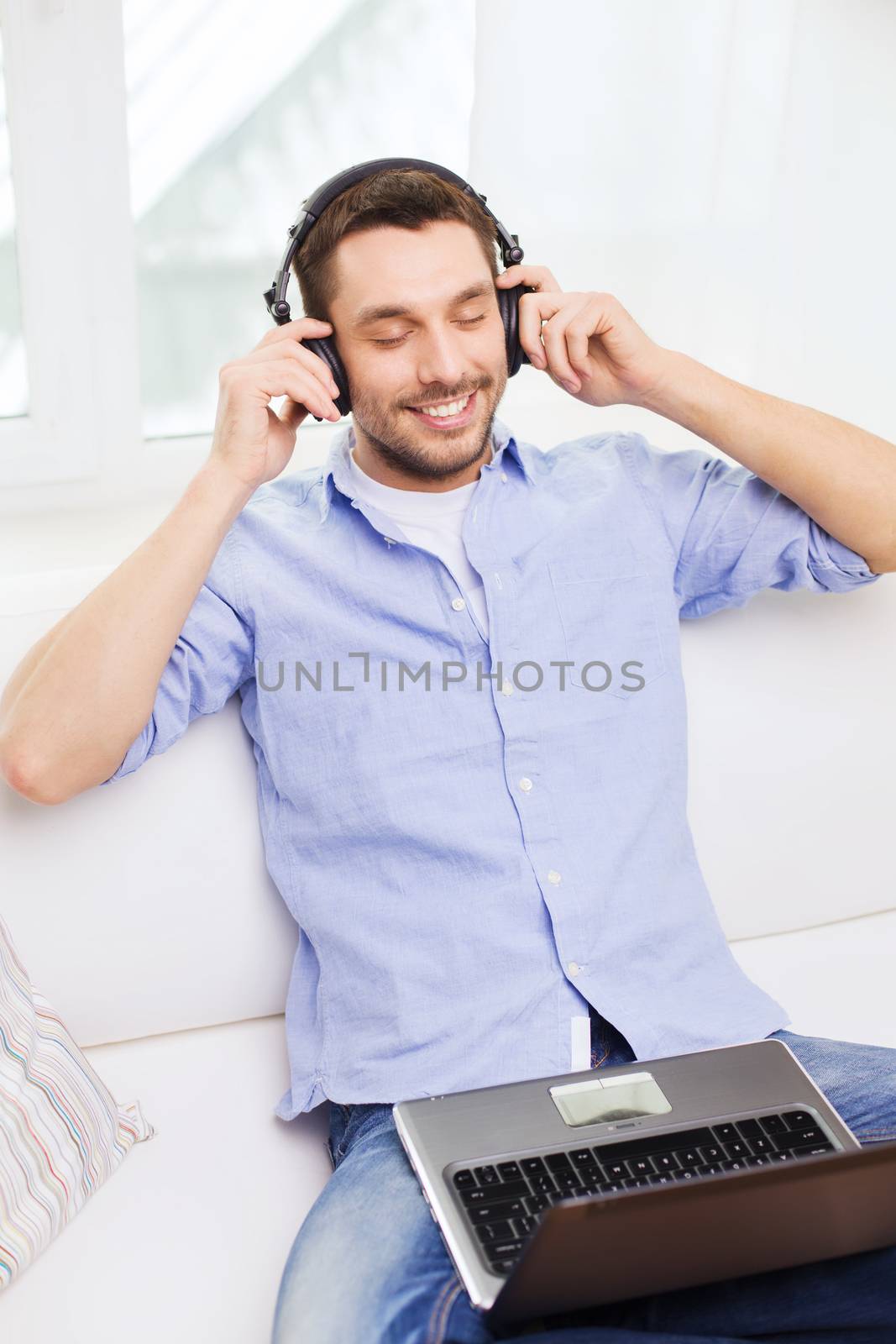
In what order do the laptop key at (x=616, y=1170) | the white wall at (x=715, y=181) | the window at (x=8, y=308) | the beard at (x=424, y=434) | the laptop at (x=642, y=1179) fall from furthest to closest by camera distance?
the white wall at (x=715, y=181) < the window at (x=8, y=308) < the beard at (x=424, y=434) < the laptop key at (x=616, y=1170) < the laptop at (x=642, y=1179)

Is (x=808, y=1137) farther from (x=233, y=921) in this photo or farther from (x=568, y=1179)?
(x=233, y=921)

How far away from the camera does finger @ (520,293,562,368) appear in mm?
1511

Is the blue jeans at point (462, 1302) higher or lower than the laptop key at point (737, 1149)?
lower

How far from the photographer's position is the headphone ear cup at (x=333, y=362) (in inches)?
58.7

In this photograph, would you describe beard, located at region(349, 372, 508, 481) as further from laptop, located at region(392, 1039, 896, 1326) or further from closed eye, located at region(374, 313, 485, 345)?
laptop, located at region(392, 1039, 896, 1326)

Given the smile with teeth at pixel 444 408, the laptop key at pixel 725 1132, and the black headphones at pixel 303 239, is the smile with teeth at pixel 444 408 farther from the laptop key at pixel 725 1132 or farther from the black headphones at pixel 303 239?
the laptop key at pixel 725 1132

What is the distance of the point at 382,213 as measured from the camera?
4.82ft

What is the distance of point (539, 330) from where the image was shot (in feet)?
5.04

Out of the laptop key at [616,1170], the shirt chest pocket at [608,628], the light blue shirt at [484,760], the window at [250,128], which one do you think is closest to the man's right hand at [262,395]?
the light blue shirt at [484,760]

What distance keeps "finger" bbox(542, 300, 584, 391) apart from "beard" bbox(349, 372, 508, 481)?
2.6 inches

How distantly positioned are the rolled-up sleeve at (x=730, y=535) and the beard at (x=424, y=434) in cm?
21

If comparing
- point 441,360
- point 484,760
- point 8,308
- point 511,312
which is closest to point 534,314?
point 511,312

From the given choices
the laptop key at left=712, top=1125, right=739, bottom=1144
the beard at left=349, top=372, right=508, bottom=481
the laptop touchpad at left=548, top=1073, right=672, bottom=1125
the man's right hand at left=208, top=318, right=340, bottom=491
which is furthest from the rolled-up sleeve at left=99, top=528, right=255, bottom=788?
the laptop key at left=712, top=1125, right=739, bottom=1144

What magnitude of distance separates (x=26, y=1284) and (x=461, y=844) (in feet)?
1.92
